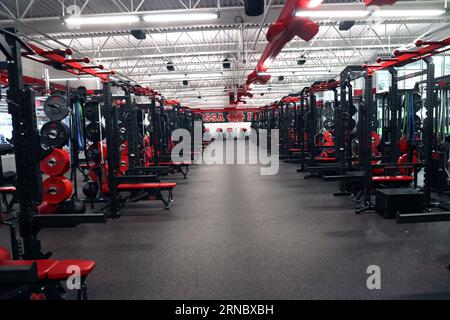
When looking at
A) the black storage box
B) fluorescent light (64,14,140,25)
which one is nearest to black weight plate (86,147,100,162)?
fluorescent light (64,14,140,25)

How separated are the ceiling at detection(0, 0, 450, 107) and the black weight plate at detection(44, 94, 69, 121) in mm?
2081

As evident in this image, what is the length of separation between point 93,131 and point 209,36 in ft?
18.0

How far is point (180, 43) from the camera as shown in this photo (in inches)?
375

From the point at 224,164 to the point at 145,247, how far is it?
7588 millimetres

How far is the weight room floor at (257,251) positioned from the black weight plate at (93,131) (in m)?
1.26

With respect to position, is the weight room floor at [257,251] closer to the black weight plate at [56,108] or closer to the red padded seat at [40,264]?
the red padded seat at [40,264]

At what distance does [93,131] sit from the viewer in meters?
4.93

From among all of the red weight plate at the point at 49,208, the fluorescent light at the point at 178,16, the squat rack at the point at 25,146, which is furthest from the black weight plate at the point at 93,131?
the squat rack at the point at 25,146

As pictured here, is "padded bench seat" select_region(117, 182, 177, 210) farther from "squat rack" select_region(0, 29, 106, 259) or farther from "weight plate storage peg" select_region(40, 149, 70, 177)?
"squat rack" select_region(0, 29, 106, 259)

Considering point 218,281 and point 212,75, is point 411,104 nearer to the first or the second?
point 218,281

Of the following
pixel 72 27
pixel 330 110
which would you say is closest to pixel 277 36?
pixel 72 27

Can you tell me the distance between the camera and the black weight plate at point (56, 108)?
415 cm

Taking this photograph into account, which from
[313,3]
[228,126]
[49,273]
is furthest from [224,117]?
[49,273]

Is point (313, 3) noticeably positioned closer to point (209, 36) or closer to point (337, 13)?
point (337, 13)
